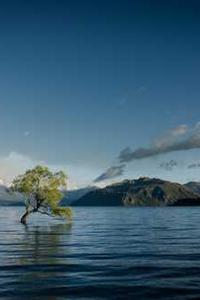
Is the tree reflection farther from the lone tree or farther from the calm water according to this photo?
the lone tree

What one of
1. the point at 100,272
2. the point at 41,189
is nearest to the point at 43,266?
the point at 100,272

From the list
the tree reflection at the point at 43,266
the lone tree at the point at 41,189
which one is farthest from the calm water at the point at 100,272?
the lone tree at the point at 41,189

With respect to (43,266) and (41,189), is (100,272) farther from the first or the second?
(41,189)

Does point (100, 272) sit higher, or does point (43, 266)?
point (43, 266)

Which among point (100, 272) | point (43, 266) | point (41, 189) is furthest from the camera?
point (41, 189)

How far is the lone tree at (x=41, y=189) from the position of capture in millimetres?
116812

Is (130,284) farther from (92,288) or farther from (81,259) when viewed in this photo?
(81,259)

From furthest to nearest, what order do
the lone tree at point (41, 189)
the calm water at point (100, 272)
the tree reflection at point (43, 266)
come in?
the lone tree at point (41, 189)
the tree reflection at point (43, 266)
the calm water at point (100, 272)

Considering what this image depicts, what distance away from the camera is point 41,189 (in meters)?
118

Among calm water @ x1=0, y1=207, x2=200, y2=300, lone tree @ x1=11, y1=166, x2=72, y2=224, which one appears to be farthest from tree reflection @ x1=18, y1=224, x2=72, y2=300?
lone tree @ x1=11, y1=166, x2=72, y2=224

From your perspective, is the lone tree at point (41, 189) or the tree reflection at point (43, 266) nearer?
the tree reflection at point (43, 266)

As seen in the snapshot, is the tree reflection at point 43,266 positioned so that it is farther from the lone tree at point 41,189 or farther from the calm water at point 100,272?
the lone tree at point 41,189

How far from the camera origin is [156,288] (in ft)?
106

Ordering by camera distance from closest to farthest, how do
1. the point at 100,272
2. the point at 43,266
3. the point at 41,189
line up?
1. the point at 100,272
2. the point at 43,266
3. the point at 41,189
